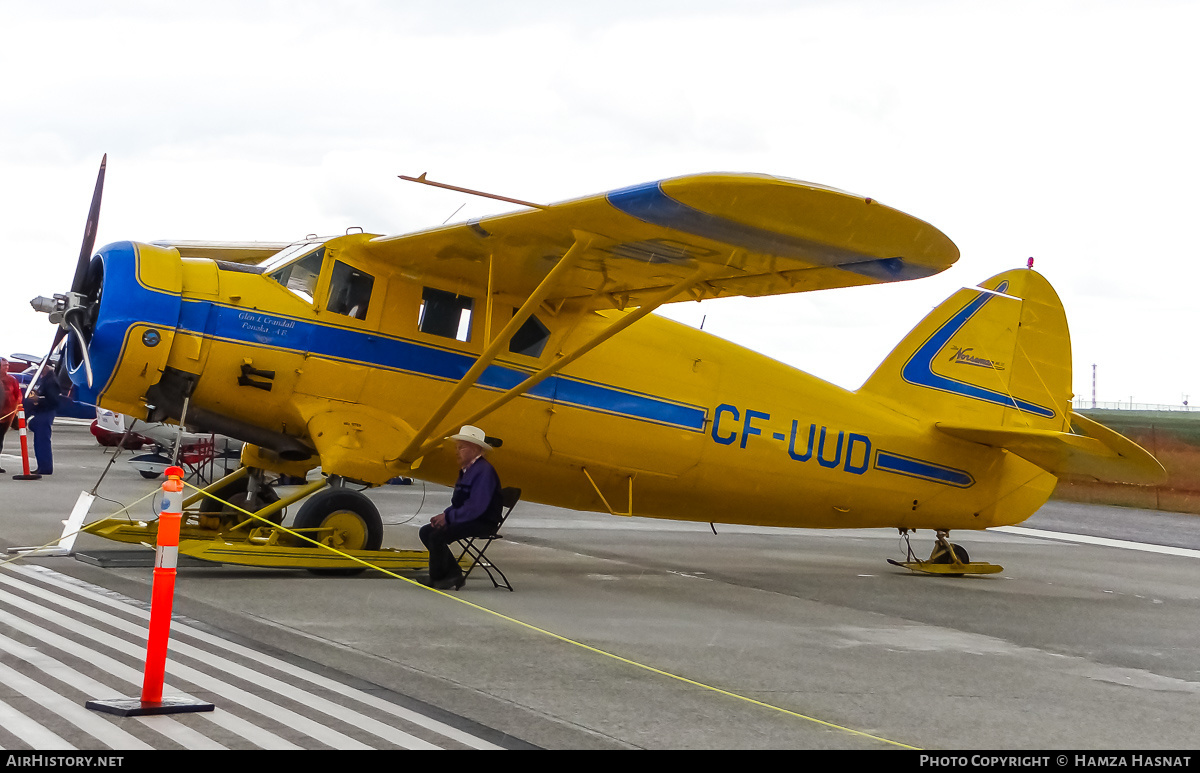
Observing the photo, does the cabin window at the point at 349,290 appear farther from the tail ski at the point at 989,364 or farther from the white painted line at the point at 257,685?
the tail ski at the point at 989,364

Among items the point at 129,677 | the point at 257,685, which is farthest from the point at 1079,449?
the point at 129,677

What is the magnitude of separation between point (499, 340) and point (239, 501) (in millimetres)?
3609

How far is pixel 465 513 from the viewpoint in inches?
354

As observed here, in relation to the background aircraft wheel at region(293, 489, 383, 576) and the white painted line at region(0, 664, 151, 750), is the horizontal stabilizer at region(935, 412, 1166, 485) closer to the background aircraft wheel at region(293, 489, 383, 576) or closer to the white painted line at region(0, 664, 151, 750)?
the background aircraft wheel at region(293, 489, 383, 576)

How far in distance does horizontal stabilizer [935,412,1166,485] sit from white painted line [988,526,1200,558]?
11.2ft

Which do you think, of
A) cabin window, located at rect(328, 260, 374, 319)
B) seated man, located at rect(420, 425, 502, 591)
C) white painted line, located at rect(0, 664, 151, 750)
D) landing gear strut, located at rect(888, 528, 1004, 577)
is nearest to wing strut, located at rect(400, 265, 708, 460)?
seated man, located at rect(420, 425, 502, 591)

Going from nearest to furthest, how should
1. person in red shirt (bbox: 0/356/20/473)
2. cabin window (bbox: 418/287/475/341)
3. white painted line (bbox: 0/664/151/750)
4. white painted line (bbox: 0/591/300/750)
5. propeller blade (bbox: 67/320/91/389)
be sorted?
white painted line (bbox: 0/664/151/750) < white painted line (bbox: 0/591/300/750) < propeller blade (bbox: 67/320/91/389) < cabin window (bbox: 418/287/475/341) < person in red shirt (bbox: 0/356/20/473)

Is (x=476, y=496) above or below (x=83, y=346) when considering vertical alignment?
below

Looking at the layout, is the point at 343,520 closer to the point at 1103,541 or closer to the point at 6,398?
the point at 1103,541

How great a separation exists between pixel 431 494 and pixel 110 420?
19.3ft

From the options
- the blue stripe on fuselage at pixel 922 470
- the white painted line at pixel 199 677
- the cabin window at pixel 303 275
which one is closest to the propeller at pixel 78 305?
the cabin window at pixel 303 275

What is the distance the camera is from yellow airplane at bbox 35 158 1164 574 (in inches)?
339
